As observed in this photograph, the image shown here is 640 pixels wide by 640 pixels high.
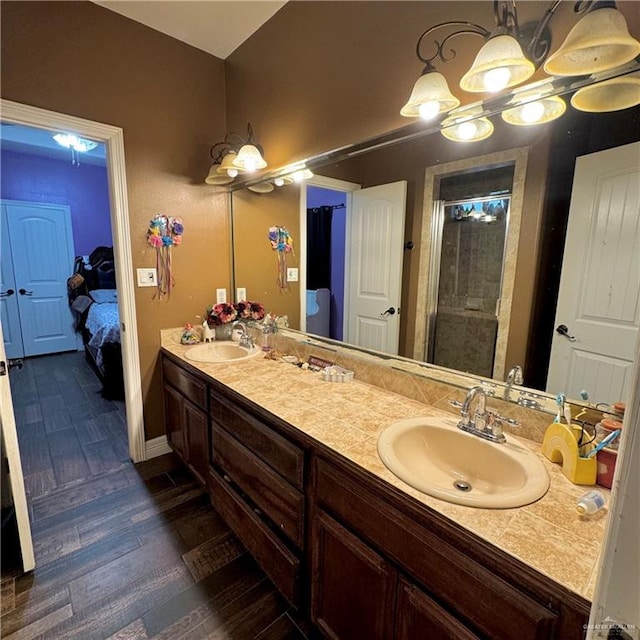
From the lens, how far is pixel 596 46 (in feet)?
2.90

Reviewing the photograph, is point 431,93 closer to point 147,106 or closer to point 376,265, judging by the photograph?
point 376,265

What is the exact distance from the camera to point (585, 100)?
3.40 feet

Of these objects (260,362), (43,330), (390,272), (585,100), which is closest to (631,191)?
(585,100)

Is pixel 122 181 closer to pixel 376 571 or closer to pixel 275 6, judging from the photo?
pixel 275 6

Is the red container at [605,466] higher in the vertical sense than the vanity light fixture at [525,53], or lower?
lower

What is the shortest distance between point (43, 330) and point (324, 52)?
210 inches

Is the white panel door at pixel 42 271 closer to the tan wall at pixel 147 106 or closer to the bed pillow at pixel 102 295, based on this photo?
the bed pillow at pixel 102 295

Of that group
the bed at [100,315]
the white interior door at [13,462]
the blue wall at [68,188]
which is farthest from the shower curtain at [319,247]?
the blue wall at [68,188]

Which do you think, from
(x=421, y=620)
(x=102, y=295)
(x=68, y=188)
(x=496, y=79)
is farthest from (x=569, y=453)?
(x=68, y=188)

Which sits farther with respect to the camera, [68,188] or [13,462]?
[68,188]

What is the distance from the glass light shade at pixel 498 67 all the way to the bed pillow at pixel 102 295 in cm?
503

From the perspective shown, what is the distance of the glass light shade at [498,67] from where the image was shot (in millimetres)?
980

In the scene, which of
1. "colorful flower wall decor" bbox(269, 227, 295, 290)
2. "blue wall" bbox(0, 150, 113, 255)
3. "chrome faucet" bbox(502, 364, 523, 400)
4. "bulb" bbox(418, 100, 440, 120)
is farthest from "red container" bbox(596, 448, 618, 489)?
"blue wall" bbox(0, 150, 113, 255)

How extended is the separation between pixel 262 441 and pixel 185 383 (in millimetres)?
878
